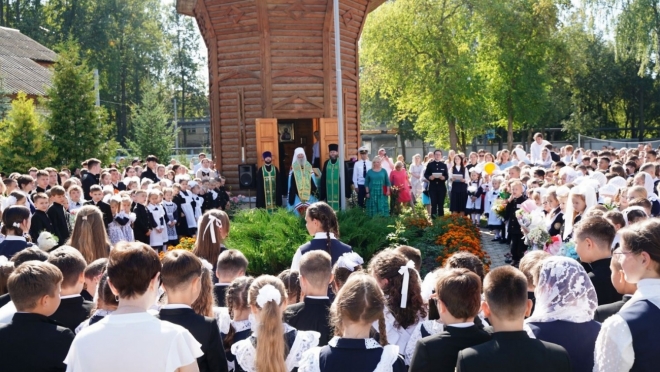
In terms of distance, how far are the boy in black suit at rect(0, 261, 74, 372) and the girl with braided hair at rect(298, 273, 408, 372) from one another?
4.70 feet

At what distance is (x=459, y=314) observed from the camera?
386cm

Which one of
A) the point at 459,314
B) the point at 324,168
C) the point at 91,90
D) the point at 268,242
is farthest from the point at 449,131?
the point at 459,314

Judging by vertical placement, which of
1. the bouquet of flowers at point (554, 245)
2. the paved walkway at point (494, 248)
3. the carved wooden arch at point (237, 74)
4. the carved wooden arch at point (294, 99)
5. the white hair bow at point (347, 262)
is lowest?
the paved walkway at point (494, 248)

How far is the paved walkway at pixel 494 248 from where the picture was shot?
13.6 meters

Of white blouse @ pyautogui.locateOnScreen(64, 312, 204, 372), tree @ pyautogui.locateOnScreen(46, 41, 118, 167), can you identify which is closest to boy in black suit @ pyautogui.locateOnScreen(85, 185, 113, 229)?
white blouse @ pyautogui.locateOnScreen(64, 312, 204, 372)

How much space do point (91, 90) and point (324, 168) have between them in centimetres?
1399

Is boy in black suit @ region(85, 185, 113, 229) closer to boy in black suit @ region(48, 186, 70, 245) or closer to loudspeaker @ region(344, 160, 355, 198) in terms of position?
boy in black suit @ region(48, 186, 70, 245)

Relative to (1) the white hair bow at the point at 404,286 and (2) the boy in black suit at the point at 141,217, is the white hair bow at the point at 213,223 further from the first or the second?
(2) the boy in black suit at the point at 141,217

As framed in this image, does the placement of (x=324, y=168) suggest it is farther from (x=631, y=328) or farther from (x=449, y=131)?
(x=449, y=131)

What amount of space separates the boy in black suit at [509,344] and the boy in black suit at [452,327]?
0.15 m

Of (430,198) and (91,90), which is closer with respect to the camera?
(430,198)

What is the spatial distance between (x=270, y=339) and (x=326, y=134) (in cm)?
1473

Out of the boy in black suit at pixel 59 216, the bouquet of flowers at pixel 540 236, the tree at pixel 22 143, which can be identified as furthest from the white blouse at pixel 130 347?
the tree at pixel 22 143

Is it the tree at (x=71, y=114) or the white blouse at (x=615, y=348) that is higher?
the tree at (x=71, y=114)
